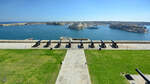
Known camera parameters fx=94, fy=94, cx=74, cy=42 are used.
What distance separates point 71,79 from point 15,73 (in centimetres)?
691

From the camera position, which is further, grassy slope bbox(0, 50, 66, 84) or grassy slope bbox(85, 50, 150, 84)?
grassy slope bbox(85, 50, 150, 84)

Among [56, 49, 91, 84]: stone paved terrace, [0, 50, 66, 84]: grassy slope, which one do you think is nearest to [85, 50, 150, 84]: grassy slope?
[56, 49, 91, 84]: stone paved terrace

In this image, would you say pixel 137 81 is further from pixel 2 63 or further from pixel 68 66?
pixel 2 63

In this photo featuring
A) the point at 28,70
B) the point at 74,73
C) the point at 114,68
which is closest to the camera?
the point at 74,73

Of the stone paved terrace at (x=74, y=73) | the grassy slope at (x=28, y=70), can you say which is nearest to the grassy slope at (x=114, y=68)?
the stone paved terrace at (x=74, y=73)

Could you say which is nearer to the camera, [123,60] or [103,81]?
[103,81]

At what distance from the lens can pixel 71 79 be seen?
10180 millimetres

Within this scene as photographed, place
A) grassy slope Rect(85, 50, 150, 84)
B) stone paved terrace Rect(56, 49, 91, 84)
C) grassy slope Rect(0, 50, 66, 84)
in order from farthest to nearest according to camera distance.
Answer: grassy slope Rect(85, 50, 150, 84) → grassy slope Rect(0, 50, 66, 84) → stone paved terrace Rect(56, 49, 91, 84)

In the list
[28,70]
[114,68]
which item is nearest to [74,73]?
[114,68]

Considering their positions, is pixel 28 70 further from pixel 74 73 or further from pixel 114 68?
pixel 114 68

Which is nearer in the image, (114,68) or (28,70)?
(28,70)

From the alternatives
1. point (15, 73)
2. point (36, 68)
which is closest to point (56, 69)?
point (36, 68)

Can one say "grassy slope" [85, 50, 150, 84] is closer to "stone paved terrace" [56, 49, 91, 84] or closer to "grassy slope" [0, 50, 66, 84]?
"stone paved terrace" [56, 49, 91, 84]

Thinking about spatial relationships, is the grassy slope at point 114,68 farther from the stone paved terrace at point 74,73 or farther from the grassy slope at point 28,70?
the grassy slope at point 28,70
